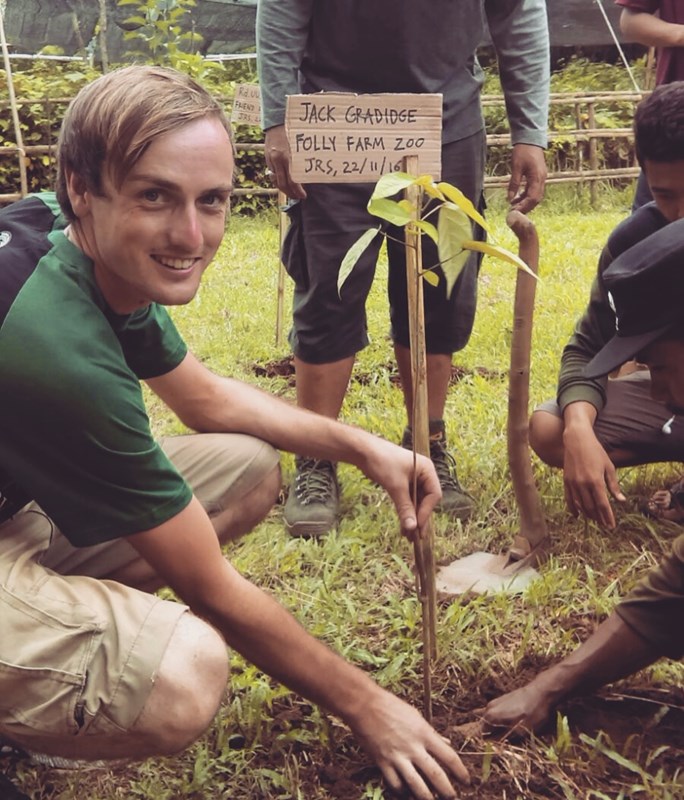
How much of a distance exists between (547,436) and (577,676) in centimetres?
104

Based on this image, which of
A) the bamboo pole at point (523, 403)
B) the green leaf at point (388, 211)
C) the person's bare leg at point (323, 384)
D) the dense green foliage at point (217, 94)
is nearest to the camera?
the green leaf at point (388, 211)

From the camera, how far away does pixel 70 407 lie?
4.81 feet

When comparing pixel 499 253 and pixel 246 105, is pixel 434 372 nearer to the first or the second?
pixel 499 253

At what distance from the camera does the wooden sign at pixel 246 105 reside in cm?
461

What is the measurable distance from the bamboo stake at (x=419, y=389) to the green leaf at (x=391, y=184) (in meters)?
0.13

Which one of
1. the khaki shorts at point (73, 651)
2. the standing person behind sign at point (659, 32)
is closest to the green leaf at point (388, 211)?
the khaki shorts at point (73, 651)

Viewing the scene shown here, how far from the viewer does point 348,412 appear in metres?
3.68

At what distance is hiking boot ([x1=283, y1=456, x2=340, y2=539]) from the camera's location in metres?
2.82

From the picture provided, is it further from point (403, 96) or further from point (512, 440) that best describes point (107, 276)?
point (512, 440)

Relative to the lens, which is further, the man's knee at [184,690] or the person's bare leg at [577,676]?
the person's bare leg at [577,676]

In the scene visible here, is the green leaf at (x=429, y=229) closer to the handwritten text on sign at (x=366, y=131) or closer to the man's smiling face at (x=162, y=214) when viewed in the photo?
the man's smiling face at (x=162, y=214)

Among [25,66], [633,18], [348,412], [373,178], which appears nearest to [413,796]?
[373,178]

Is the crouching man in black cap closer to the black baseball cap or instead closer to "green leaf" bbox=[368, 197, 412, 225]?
the black baseball cap

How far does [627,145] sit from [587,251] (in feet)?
13.4
